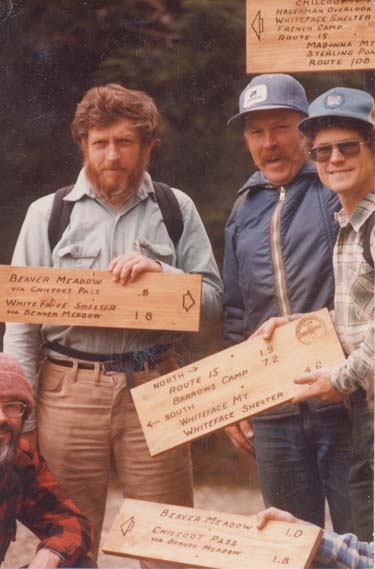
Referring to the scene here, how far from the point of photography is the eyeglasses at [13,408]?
461 centimetres

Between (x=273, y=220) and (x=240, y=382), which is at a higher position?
(x=273, y=220)

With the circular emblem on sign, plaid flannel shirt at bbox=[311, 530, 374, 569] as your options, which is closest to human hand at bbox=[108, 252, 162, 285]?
the circular emblem on sign

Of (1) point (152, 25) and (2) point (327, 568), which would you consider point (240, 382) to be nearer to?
(2) point (327, 568)

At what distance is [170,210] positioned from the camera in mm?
4730

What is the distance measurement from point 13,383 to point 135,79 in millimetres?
1325

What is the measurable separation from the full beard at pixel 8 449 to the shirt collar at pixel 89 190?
0.96m

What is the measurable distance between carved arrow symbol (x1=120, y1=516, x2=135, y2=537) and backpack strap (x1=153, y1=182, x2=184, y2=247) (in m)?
1.12

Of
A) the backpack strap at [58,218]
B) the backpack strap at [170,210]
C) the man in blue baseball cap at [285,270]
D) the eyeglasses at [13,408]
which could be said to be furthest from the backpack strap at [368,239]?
the eyeglasses at [13,408]

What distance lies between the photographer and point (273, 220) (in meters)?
4.52

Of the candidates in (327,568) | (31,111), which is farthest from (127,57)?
(327,568)

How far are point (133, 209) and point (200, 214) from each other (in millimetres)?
273

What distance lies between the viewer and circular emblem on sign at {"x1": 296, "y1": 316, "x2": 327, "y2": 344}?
4.44 meters

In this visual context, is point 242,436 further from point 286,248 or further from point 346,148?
point 346,148

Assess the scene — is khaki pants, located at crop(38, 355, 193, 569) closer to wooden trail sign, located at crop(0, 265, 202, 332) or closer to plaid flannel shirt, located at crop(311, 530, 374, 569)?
wooden trail sign, located at crop(0, 265, 202, 332)
